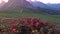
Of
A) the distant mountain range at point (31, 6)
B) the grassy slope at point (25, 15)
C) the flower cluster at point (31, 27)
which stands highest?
the distant mountain range at point (31, 6)

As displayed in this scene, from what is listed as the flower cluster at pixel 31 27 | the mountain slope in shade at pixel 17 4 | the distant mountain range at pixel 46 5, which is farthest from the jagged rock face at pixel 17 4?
the flower cluster at pixel 31 27

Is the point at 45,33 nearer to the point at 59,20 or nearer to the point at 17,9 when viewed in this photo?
the point at 59,20

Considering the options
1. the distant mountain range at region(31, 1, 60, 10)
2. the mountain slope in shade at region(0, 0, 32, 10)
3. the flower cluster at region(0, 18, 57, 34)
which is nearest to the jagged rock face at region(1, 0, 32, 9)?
the mountain slope in shade at region(0, 0, 32, 10)

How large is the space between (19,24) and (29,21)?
0.18 meters

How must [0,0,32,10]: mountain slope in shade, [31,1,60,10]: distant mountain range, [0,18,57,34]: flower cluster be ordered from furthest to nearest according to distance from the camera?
[0,0,32,10]: mountain slope in shade, [31,1,60,10]: distant mountain range, [0,18,57,34]: flower cluster

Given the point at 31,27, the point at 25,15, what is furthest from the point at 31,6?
the point at 31,27

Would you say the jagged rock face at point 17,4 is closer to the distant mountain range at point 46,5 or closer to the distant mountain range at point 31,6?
the distant mountain range at point 31,6

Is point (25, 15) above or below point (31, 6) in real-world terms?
below

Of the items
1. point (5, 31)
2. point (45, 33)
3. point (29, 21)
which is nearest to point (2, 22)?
point (5, 31)

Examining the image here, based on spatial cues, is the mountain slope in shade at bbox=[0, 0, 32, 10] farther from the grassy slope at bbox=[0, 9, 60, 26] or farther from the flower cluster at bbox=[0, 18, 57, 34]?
the flower cluster at bbox=[0, 18, 57, 34]

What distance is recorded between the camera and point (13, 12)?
13.4 feet

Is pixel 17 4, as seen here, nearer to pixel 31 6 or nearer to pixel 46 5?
pixel 31 6

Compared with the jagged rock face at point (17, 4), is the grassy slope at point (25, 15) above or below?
below

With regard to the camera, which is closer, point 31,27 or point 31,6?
point 31,27
